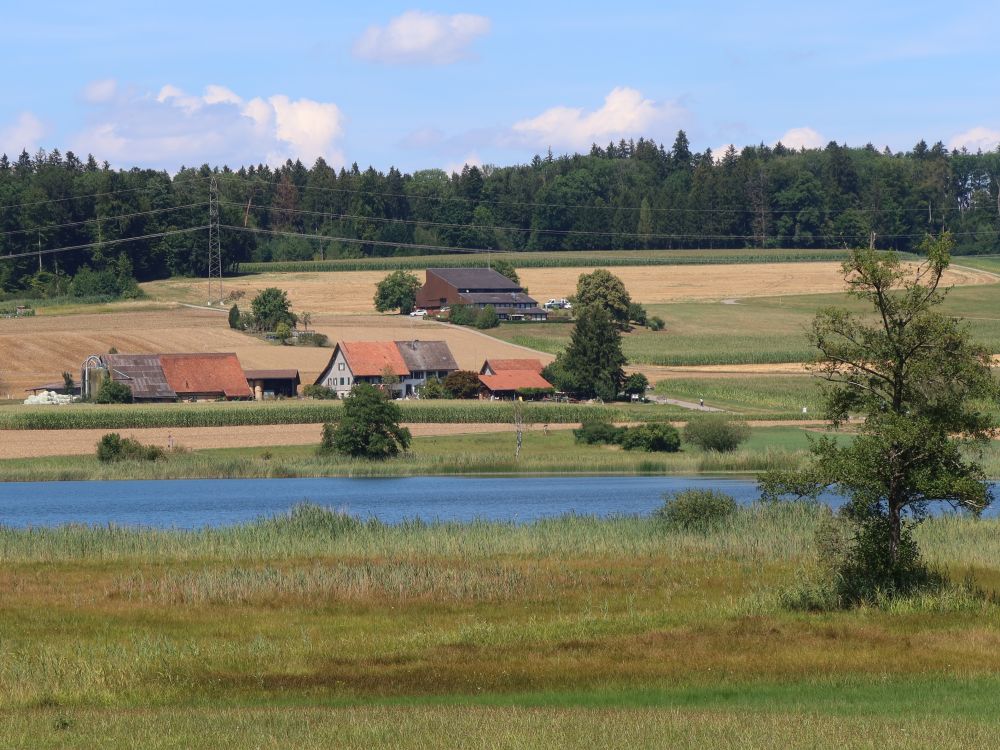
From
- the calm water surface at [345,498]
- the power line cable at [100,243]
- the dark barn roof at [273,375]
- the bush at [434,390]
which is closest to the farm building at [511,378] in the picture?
the bush at [434,390]

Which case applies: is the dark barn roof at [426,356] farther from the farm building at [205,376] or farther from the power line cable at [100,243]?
the power line cable at [100,243]

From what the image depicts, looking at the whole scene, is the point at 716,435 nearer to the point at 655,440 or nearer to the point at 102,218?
the point at 655,440

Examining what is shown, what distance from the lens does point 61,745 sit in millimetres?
16578

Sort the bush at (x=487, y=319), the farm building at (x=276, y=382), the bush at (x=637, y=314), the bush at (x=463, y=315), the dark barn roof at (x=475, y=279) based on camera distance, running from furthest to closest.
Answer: the dark barn roof at (x=475, y=279) → the bush at (x=463, y=315) → the bush at (x=487, y=319) → the bush at (x=637, y=314) → the farm building at (x=276, y=382)

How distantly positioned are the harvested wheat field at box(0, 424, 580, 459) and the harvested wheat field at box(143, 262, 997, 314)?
65.1 meters

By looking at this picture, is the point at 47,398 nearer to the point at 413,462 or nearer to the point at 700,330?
the point at 413,462

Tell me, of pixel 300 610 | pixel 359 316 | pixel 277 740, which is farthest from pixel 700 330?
pixel 277 740

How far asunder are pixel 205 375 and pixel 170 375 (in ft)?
8.94

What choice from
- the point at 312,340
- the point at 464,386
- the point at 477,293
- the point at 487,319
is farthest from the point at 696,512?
the point at 477,293

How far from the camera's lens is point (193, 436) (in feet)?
272

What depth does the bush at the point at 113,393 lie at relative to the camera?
318ft

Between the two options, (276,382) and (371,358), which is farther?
(371,358)

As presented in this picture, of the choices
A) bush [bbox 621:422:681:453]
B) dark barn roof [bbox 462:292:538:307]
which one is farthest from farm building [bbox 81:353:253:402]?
dark barn roof [bbox 462:292:538:307]

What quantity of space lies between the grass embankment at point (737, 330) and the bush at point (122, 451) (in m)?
54.2
